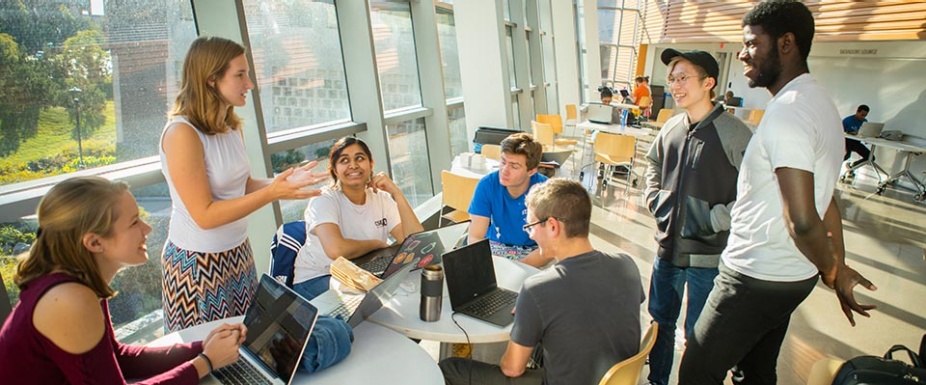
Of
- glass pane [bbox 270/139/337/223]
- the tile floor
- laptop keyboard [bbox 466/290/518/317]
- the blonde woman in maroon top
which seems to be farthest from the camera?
glass pane [bbox 270/139/337/223]

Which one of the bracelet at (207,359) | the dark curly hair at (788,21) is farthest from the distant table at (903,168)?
the bracelet at (207,359)

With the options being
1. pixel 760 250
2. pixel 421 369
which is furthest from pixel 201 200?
pixel 760 250

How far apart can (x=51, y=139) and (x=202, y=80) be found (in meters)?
0.82

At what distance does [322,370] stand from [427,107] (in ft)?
12.4

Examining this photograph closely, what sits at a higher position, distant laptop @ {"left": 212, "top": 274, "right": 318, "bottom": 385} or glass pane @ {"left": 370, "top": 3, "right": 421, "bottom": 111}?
glass pane @ {"left": 370, "top": 3, "right": 421, "bottom": 111}

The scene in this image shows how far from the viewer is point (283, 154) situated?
313 centimetres

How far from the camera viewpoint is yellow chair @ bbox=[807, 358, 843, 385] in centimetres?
186

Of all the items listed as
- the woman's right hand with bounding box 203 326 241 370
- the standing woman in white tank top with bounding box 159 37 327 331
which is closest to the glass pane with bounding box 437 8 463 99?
the standing woman in white tank top with bounding box 159 37 327 331

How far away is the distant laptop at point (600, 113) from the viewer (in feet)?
25.0

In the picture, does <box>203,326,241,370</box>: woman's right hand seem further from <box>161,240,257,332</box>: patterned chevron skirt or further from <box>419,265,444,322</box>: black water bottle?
<box>419,265,444,322</box>: black water bottle

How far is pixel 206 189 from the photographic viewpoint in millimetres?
1689

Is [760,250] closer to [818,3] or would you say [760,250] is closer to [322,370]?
[322,370]

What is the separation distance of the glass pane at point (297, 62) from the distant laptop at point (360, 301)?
5.57ft

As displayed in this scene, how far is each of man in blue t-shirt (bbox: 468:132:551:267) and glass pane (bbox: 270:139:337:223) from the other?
1097 millimetres
